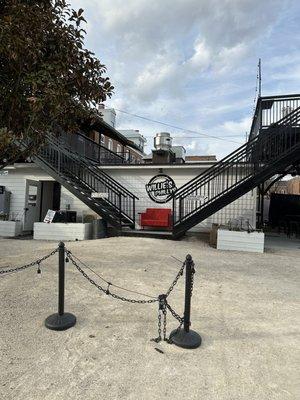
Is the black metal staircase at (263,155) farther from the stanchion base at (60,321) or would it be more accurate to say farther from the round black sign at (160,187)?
the stanchion base at (60,321)

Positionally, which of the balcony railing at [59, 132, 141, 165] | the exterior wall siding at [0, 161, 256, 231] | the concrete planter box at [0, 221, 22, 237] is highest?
the balcony railing at [59, 132, 141, 165]

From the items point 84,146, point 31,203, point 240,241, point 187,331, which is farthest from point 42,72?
point 84,146

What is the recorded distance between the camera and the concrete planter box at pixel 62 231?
12.1 meters

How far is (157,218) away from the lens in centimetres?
1195

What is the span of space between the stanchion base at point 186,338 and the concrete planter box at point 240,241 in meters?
6.51

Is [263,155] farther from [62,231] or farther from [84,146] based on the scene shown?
[84,146]

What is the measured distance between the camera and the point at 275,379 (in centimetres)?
310

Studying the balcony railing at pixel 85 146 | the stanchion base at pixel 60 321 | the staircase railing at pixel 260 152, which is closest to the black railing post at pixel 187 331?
the stanchion base at pixel 60 321

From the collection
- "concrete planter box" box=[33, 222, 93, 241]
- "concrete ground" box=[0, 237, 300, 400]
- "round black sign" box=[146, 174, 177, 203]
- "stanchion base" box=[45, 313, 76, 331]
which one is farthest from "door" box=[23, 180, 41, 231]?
"stanchion base" box=[45, 313, 76, 331]

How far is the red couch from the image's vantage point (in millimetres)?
11633

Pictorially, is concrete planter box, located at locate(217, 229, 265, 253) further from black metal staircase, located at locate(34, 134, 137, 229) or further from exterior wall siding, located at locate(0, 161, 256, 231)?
black metal staircase, located at locate(34, 134, 137, 229)

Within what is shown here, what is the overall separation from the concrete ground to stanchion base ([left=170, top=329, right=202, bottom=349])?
0.08 m

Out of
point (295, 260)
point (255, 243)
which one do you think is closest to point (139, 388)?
point (295, 260)

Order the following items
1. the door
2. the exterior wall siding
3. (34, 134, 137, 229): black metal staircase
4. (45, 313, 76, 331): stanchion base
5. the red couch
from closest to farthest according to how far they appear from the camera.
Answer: (45, 313, 76, 331): stanchion base < the red couch < (34, 134, 137, 229): black metal staircase < the exterior wall siding < the door
